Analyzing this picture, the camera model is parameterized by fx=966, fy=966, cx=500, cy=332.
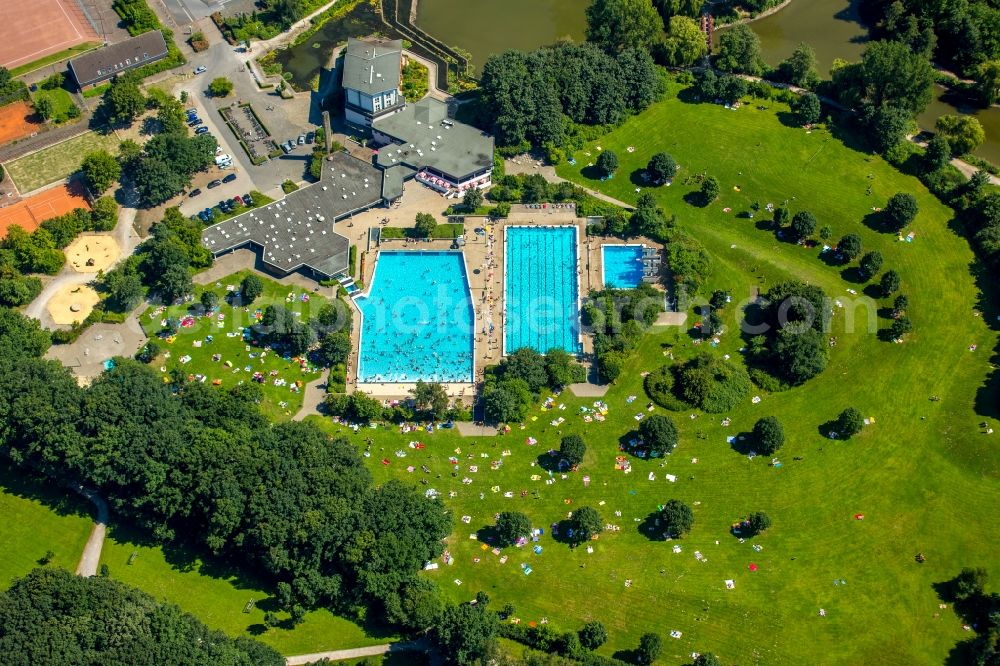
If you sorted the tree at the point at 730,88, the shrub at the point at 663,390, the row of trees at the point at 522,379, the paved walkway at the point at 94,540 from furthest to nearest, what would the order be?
the tree at the point at 730,88
the shrub at the point at 663,390
the row of trees at the point at 522,379
the paved walkway at the point at 94,540

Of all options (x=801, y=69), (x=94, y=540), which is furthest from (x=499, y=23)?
(x=94, y=540)

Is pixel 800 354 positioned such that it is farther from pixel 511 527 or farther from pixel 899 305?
pixel 511 527

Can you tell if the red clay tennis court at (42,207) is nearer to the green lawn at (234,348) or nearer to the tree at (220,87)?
the green lawn at (234,348)

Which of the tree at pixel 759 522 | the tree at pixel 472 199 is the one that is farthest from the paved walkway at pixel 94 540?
the tree at pixel 759 522

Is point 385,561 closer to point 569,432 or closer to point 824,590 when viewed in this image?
point 569,432

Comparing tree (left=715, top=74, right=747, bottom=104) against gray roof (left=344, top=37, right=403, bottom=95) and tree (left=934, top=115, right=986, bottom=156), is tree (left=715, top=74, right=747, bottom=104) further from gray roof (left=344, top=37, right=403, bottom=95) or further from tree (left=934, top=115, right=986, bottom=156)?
gray roof (left=344, top=37, right=403, bottom=95)
